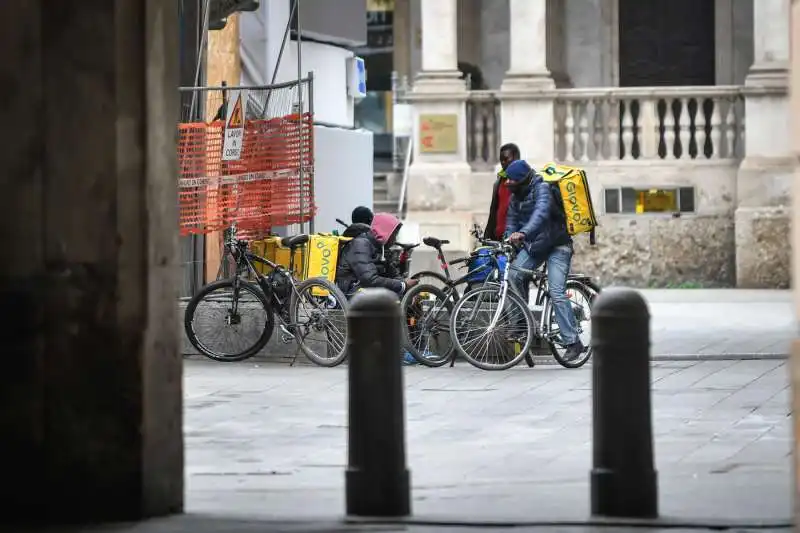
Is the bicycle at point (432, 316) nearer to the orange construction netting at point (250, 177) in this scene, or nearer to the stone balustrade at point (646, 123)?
the orange construction netting at point (250, 177)

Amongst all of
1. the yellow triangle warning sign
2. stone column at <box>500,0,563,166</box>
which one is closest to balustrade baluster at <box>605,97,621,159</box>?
stone column at <box>500,0,563,166</box>

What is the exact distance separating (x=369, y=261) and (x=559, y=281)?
1585 millimetres

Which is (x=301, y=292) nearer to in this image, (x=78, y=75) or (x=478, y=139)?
(x=78, y=75)

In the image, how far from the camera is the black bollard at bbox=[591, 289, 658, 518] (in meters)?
6.87

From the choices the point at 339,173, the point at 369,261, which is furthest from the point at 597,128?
the point at 369,261

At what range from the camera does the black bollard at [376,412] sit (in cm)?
704

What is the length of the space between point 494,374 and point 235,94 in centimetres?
515

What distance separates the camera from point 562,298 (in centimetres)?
1395

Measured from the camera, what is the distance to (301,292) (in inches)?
566

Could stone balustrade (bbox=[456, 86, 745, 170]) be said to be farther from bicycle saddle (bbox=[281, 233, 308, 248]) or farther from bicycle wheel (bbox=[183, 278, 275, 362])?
bicycle wheel (bbox=[183, 278, 275, 362])

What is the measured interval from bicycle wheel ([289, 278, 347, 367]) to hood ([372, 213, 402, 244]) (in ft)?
2.23

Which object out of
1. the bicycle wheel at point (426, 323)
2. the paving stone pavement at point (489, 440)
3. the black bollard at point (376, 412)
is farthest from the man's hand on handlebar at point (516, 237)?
the black bollard at point (376, 412)

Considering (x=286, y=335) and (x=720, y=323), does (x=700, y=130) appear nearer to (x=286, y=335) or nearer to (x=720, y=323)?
(x=720, y=323)

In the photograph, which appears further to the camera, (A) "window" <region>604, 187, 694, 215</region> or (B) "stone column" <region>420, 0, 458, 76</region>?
(B) "stone column" <region>420, 0, 458, 76</region>
